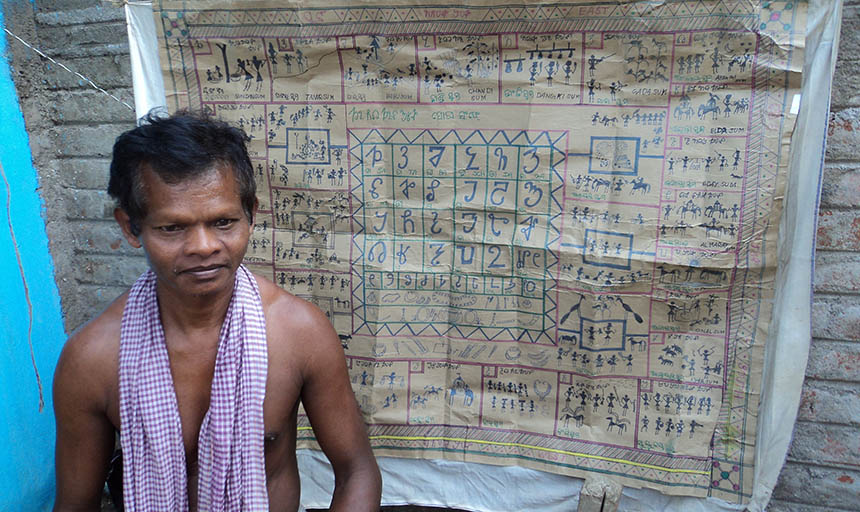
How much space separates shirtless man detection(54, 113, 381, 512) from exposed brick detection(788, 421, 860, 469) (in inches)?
52.9

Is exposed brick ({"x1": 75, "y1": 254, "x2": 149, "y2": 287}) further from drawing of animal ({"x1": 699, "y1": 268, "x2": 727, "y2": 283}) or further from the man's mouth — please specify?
drawing of animal ({"x1": 699, "y1": 268, "x2": 727, "y2": 283})

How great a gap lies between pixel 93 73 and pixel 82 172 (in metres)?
0.38

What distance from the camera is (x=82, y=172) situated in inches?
84.2

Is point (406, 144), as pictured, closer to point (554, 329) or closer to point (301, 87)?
point (301, 87)

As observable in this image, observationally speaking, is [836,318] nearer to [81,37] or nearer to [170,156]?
[170,156]

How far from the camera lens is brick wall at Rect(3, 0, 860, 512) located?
1595mm

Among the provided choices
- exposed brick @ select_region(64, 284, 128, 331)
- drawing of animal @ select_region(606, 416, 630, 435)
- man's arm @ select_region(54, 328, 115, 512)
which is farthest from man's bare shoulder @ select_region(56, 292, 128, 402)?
drawing of animal @ select_region(606, 416, 630, 435)

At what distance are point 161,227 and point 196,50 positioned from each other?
2.56 feet

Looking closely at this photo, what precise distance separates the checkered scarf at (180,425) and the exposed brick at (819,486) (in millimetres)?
1657

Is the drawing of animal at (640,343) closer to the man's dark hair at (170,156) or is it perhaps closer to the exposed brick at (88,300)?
the man's dark hair at (170,156)

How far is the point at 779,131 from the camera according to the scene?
1469 millimetres

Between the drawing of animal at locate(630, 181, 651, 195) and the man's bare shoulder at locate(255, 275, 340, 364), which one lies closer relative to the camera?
the man's bare shoulder at locate(255, 275, 340, 364)

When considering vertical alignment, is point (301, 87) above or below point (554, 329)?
above

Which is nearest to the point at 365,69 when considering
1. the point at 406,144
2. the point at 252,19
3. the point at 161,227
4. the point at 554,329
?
the point at 406,144
